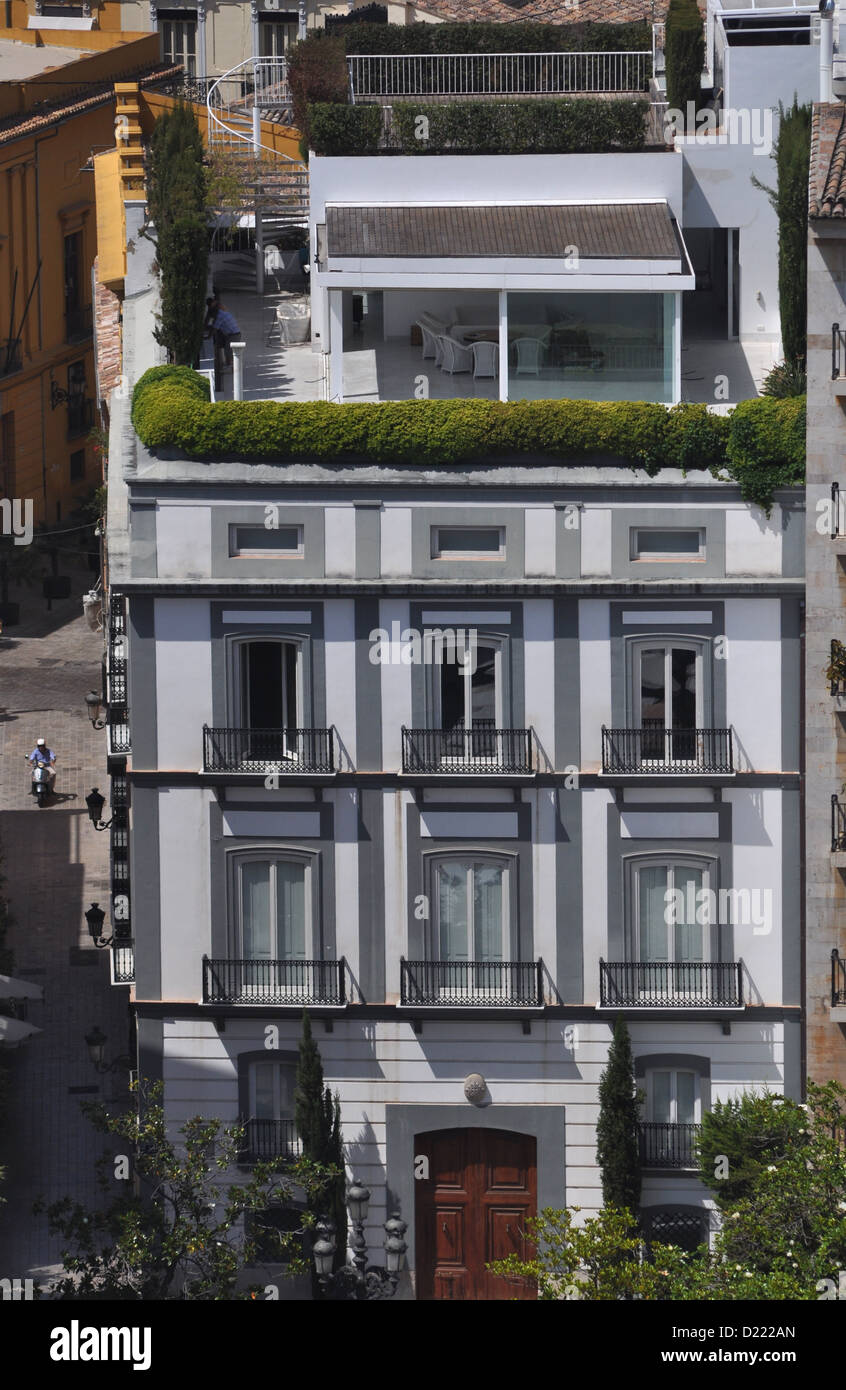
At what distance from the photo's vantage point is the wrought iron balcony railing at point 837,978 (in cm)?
3794

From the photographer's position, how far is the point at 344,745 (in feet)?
126

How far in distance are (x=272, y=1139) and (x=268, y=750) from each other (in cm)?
665

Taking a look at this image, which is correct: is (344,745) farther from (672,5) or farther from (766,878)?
(672,5)

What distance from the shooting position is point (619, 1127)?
126 ft

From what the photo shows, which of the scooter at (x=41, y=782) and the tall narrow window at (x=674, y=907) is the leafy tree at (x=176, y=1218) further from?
the scooter at (x=41, y=782)

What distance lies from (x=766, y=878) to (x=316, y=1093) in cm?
825

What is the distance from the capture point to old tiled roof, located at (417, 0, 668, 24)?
60.8 meters

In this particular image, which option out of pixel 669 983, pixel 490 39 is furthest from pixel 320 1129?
pixel 490 39

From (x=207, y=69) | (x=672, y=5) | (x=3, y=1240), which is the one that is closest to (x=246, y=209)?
(x=672, y=5)

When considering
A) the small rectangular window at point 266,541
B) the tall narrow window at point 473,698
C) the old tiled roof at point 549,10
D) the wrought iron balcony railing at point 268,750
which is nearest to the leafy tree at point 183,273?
the small rectangular window at point 266,541

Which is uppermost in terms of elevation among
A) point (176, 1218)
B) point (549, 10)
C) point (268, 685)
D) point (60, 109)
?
point (549, 10)

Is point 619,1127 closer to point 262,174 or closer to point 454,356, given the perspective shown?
point 454,356

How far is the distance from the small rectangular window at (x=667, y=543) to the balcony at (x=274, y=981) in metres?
8.48

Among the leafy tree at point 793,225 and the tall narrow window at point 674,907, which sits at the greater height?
the leafy tree at point 793,225
